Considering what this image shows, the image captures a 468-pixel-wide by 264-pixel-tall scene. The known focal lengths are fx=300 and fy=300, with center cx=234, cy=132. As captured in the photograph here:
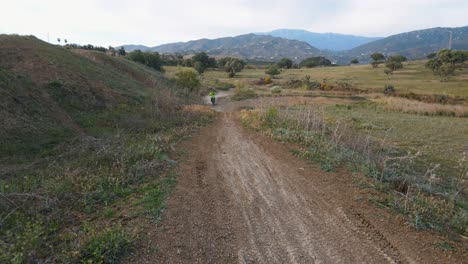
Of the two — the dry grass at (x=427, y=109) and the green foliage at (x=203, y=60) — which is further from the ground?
the green foliage at (x=203, y=60)

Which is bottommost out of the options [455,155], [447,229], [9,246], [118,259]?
[455,155]

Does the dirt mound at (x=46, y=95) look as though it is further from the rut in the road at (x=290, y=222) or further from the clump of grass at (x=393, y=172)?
the clump of grass at (x=393, y=172)

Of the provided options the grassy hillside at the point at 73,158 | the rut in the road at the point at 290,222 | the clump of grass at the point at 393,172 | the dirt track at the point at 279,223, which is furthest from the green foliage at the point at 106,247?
the clump of grass at the point at 393,172

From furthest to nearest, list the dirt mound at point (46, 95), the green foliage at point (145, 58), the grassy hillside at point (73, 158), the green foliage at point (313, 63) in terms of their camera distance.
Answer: the green foliage at point (313, 63) → the green foliage at point (145, 58) → the dirt mound at point (46, 95) → the grassy hillside at point (73, 158)

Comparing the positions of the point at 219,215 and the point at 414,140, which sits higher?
the point at 219,215

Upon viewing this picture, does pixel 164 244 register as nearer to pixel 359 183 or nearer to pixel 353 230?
pixel 353 230

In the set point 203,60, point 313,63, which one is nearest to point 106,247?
point 203,60

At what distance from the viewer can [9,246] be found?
4273 millimetres

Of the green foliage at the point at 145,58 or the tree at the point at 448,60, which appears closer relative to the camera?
the green foliage at the point at 145,58

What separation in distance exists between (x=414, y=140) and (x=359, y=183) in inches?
423

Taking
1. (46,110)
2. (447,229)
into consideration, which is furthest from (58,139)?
(447,229)

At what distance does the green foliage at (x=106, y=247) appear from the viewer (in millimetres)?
4297

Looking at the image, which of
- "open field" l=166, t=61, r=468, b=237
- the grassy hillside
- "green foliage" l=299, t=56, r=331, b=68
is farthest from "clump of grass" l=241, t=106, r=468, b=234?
"green foliage" l=299, t=56, r=331, b=68

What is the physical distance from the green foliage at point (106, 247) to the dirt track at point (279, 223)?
0.98ft
